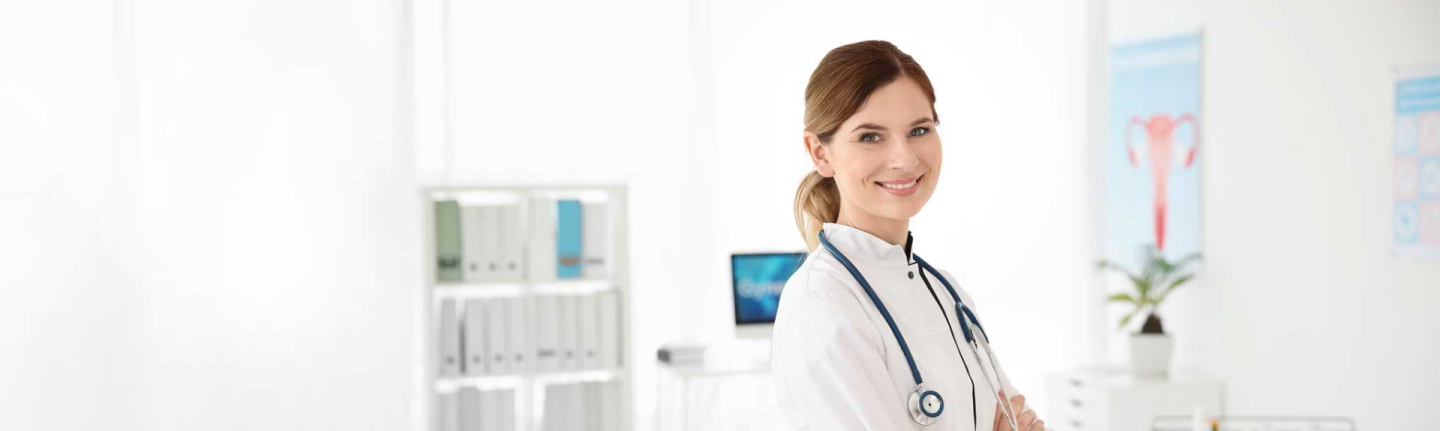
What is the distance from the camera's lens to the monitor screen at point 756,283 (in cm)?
417

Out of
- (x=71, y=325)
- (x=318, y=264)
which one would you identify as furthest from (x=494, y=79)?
(x=71, y=325)

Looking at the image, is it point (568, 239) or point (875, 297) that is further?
point (568, 239)

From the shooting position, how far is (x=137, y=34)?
3.55 m

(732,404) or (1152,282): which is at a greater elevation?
(1152,282)

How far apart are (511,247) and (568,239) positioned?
21cm

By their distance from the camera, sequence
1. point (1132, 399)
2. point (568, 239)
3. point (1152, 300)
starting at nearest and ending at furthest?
point (568, 239)
point (1132, 399)
point (1152, 300)

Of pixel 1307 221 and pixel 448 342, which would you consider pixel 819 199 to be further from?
pixel 1307 221

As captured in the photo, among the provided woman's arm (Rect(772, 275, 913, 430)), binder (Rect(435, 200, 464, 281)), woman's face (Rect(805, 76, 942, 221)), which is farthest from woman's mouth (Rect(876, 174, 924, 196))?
binder (Rect(435, 200, 464, 281))

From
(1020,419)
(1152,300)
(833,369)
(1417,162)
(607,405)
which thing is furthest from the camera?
(1152,300)

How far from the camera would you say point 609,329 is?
3893 millimetres

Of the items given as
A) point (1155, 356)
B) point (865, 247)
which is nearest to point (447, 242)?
point (865, 247)

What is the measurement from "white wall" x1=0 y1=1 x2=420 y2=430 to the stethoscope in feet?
7.81

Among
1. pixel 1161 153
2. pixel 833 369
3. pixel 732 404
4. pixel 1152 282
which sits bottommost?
pixel 732 404

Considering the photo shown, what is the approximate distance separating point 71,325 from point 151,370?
54 centimetres
